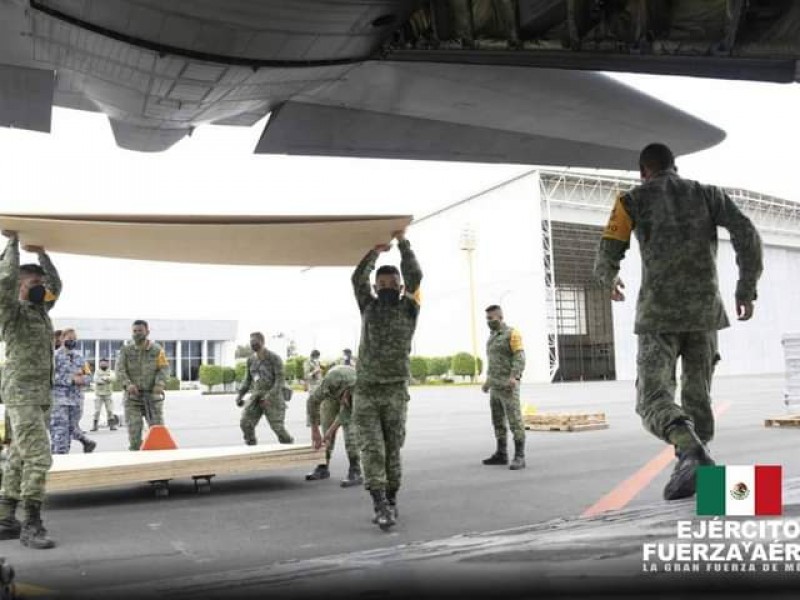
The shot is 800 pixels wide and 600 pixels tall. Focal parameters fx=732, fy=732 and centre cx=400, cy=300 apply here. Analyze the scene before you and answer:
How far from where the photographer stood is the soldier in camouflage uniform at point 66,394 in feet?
32.8

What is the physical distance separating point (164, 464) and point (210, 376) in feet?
130

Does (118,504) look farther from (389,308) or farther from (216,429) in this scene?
(216,429)

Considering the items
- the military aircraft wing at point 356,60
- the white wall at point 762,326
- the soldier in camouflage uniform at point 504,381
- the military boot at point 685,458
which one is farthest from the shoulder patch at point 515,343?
the white wall at point 762,326

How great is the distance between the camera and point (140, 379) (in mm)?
9086

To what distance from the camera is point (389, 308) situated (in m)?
5.20

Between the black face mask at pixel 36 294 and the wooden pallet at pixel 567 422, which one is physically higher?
the black face mask at pixel 36 294

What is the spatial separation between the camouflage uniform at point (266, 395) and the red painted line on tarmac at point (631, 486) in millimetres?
4166

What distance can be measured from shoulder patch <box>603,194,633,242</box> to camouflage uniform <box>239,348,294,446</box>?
19.2 feet

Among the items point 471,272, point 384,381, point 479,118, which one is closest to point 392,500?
point 384,381

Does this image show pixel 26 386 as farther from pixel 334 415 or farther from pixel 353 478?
pixel 334 415

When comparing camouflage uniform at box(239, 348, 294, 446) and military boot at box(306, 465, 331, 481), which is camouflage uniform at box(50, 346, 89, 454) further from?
military boot at box(306, 465, 331, 481)

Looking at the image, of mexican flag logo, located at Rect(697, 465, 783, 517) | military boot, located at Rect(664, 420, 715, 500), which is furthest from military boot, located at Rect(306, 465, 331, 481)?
mexican flag logo, located at Rect(697, 465, 783, 517)

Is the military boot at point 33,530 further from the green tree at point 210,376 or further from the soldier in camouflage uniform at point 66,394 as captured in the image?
the green tree at point 210,376

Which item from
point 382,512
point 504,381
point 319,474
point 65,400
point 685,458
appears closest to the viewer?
point 685,458
